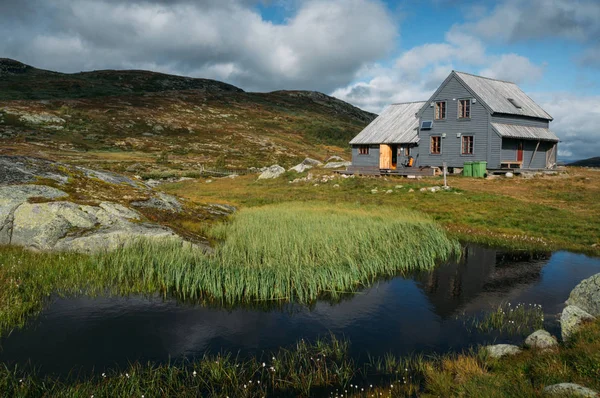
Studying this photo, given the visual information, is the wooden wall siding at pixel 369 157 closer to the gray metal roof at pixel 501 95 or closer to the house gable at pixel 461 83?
Answer: the house gable at pixel 461 83

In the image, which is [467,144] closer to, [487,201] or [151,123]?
[487,201]

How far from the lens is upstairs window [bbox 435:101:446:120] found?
4131 cm

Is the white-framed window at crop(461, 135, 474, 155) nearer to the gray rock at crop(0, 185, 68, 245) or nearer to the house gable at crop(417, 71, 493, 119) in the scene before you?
the house gable at crop(417, 71, 493, 119)

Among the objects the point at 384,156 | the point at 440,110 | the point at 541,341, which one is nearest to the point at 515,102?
the point at 440,110

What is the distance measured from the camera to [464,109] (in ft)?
130

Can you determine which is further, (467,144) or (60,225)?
(467,144)

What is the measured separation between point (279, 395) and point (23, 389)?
4227 millimetres

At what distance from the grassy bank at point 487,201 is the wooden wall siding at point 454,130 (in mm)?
4723

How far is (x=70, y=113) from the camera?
88.9m

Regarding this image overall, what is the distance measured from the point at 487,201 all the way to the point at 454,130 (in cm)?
1765

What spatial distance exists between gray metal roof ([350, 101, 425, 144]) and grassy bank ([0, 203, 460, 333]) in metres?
32.4

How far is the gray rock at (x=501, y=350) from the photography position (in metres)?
7.89

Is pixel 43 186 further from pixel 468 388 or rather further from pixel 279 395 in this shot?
pixel 468 388

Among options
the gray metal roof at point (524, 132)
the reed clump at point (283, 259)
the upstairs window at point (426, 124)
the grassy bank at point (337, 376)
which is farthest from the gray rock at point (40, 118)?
the grassy bank at point (337, 376)
